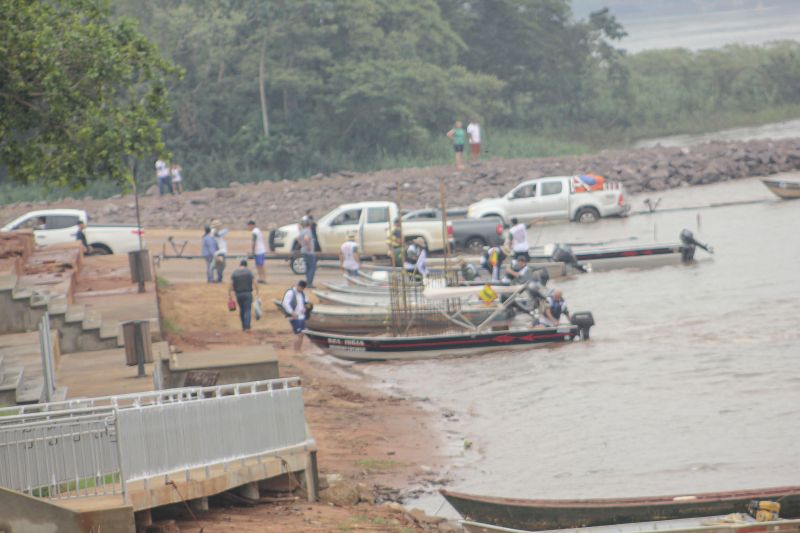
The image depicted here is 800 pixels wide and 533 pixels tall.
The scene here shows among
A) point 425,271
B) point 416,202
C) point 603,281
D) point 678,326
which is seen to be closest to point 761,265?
point 603,281

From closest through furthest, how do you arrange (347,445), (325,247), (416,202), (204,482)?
1. (204,482)
2. (347,445)
3. (325,247)
4. (416,202)

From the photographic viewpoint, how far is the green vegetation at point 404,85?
62.8 m

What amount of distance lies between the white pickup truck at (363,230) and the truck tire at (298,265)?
35.5 inches

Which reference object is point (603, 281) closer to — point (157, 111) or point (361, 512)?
point (157, 111)

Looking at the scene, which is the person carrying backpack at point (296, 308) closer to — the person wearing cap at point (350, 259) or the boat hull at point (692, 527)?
the person wearing cap at point (350, 259)

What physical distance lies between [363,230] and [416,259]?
567 cm

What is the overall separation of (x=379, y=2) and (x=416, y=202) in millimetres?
17922

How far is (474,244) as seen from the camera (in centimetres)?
3784

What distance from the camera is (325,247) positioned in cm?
3759

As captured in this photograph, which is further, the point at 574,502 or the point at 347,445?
the point at 347,445

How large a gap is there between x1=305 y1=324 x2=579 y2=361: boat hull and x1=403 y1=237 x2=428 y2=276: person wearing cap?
420 centimetres

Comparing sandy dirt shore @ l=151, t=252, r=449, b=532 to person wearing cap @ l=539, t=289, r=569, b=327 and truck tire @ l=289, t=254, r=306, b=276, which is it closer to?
truck tire @ l=289, t=254, r=306, b=276

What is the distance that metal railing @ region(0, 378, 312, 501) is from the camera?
1187 cm

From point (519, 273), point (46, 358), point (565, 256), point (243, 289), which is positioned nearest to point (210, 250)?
point (243, 289)
